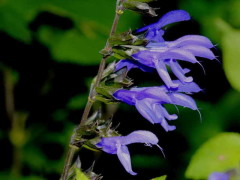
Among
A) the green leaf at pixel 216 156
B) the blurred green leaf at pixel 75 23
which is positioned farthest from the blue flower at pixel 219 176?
the blurred green leaf at pixel 75 23

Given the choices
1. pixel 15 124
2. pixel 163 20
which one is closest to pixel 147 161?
pixel 15 124

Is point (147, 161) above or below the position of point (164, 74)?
below

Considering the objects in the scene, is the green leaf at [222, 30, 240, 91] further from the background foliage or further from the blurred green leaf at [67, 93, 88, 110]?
the blurred green leaf at [67, 93, 88, 110]

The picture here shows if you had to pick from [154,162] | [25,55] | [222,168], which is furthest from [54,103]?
[222,168]

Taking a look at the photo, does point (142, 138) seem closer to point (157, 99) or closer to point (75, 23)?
point (157, 99)

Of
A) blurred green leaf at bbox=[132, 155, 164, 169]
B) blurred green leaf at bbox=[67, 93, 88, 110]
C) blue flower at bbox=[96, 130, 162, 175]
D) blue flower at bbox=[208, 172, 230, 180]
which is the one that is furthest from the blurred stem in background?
blue flower at bbox=[208, 172, 230, 180]

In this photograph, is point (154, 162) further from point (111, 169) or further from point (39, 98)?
point (39, 98)
